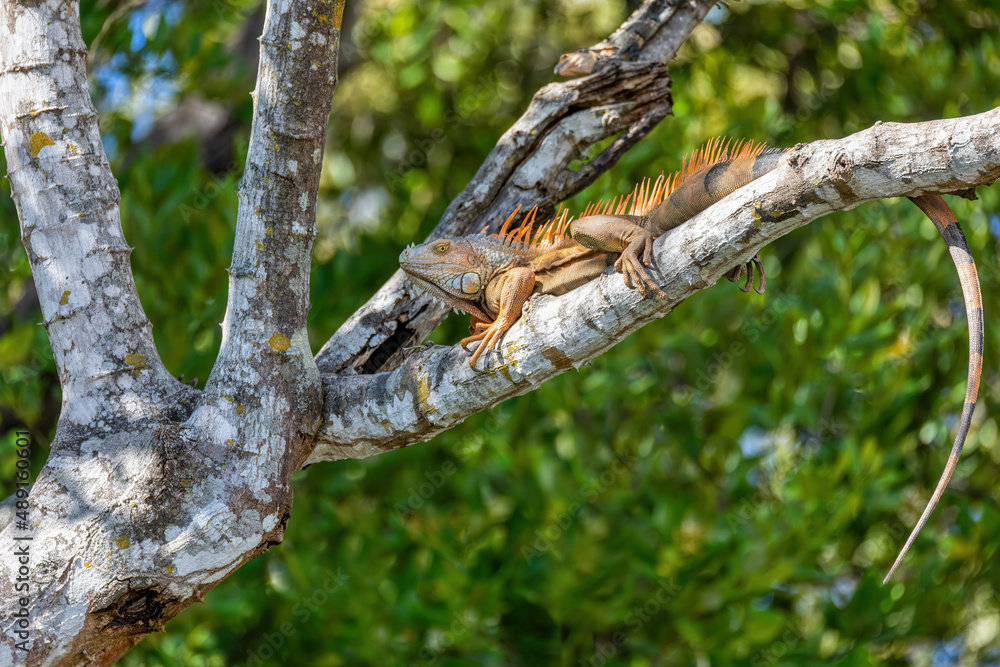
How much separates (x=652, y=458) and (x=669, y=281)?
172 inches

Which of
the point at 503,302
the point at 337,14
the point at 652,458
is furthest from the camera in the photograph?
the point at 652,458

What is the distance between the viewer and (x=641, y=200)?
140 inches

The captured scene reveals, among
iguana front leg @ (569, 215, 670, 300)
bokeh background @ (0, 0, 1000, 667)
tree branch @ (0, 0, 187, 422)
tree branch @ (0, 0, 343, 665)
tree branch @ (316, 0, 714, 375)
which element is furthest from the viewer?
bokeh background @ (0, 0, 1000, 667)

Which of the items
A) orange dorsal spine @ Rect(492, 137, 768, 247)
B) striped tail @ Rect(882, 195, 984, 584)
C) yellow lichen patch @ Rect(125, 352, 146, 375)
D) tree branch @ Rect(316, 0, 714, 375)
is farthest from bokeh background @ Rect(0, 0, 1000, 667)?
striped tail @ Rect(882, 195, 984, 584)

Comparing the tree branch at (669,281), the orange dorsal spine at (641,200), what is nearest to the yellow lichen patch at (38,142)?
the tree branch at (669,281)

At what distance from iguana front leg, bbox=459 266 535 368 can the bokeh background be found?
2818mm

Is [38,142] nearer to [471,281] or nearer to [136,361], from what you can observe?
[136,361]

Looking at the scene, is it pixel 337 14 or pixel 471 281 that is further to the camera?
pixel 471 281

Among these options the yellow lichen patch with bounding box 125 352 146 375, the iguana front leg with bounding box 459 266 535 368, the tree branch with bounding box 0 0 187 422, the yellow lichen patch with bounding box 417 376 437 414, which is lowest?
the yellow lichen patch with bounding box 417 376 437 414

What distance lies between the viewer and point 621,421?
23.8 feet

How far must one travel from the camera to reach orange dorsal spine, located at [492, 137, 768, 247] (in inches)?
130

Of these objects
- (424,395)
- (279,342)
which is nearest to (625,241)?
(424,395)

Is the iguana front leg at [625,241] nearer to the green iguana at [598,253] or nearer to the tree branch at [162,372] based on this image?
the green iguana at [598,253]

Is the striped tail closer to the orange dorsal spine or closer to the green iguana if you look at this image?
the green iguana
